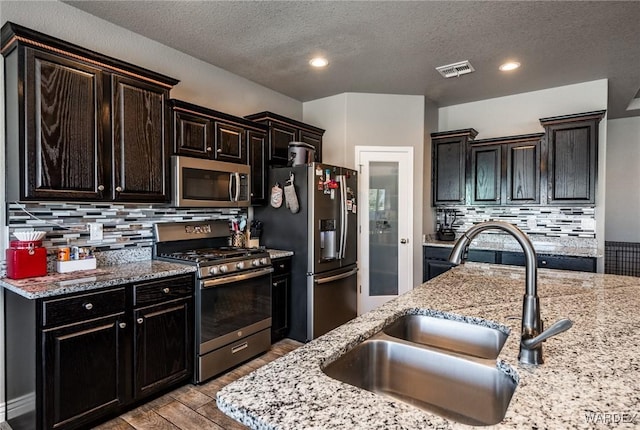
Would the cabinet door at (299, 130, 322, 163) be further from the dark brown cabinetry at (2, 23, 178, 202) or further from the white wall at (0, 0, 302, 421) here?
the dark brown cabinetry at (2, 23, 178, 202)

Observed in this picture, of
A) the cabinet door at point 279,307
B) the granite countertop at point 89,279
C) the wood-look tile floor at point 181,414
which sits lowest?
the wood-look tile floor at point 181,414

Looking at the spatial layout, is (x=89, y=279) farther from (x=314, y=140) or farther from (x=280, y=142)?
(x=314, y=140)

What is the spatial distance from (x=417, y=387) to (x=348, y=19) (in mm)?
2486

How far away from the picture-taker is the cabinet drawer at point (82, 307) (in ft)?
6.31

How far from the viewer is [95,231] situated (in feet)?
8.56

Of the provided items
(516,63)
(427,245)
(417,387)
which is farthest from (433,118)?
(417,387)

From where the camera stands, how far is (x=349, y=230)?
3.90 m

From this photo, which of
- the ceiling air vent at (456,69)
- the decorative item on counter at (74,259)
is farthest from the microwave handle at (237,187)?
the ceiling air vent at (456,69)

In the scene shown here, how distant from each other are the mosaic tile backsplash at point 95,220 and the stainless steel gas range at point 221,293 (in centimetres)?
10

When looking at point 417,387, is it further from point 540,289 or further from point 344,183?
point 344,183

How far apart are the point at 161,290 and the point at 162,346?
385mm

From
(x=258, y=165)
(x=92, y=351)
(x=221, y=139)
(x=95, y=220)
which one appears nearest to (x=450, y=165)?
(x=258, y=165)

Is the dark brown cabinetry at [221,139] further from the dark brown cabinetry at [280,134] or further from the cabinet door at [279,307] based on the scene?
the cabinet door at [279,307]

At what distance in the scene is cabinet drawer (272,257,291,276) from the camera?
340 cm
